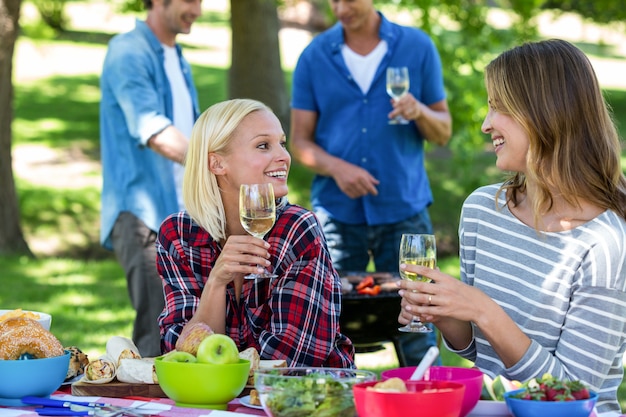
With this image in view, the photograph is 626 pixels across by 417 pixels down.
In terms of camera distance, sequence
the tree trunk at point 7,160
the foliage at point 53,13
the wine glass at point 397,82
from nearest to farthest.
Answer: the wine glass at point 397,82, the tree trunk at point 7,160, the foliage at point 53,13

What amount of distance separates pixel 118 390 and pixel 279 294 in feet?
2.32

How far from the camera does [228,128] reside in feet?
11.6

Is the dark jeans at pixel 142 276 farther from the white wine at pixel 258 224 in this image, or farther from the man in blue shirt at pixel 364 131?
the white wine at pixel 258 224

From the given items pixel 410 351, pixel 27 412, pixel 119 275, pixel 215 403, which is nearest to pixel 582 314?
pixel 215 403

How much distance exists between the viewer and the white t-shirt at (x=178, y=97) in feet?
18.3

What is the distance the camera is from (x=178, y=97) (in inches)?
223

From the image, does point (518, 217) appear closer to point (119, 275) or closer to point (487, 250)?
point (487, 250)

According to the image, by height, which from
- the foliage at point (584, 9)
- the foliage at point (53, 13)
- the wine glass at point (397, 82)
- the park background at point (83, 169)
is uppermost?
the foliage at point (53, 13)

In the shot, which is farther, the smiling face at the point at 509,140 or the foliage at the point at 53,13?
the foliage at the point at 53,13

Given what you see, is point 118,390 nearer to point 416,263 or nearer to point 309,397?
point 309,397

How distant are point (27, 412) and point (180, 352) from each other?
431 millimetres

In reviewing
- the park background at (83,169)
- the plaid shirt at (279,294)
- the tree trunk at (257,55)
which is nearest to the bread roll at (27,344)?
the plaid shirt at (279,294)

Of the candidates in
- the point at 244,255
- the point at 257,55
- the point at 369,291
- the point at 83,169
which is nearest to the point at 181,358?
the point at 244,255

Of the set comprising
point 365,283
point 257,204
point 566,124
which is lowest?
point 365,283
